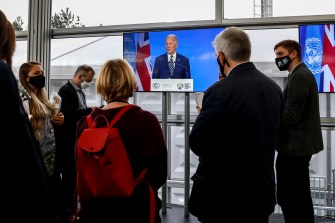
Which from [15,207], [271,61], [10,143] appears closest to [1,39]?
[10,143]

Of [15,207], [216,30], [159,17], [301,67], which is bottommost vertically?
[15,207]

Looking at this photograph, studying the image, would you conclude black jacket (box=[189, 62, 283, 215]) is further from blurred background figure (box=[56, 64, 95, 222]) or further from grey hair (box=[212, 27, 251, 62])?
blurred background figure (box=[56, 64, 95, 222])

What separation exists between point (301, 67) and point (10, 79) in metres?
2.19

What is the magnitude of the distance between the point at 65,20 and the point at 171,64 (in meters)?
1.64

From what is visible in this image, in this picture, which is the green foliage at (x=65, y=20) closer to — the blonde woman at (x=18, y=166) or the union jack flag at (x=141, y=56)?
the union jack flag at (x=141, y=56)

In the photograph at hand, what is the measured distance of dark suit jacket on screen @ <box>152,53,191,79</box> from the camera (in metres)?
3.76

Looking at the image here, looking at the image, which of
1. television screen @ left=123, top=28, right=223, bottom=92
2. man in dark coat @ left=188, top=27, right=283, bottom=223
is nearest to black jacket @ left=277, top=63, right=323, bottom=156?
man in dark coat @ left=188, top=27, right=283, bottom=223

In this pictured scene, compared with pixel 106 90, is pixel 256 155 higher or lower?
lower

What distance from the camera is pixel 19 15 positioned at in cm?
471

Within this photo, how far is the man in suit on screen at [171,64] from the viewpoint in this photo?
3.76 metres

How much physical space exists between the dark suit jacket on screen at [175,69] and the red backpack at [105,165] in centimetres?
222

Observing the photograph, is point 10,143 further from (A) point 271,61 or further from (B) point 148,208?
(A) point 271,61

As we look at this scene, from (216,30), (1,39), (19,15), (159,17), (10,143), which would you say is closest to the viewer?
(10,143)

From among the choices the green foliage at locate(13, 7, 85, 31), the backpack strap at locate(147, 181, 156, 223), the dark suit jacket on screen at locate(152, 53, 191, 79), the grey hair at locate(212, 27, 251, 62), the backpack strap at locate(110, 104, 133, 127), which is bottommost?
the backpack strap at locate(147, 181, 156, 223)
